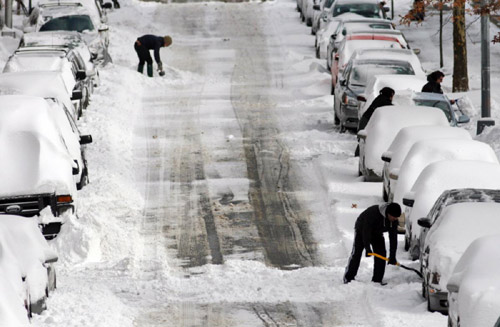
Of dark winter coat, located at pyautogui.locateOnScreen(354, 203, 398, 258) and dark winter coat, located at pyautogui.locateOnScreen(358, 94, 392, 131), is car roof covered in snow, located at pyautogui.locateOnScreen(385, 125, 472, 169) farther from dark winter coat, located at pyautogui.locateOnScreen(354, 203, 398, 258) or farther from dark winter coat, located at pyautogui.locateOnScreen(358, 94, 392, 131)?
dark winter coat, located at pyautogui.locateOnScreen(354, 203, 398, 258)

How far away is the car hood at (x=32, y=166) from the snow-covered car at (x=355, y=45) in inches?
473

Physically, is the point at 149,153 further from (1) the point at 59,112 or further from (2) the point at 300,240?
(2) the point at 300,240

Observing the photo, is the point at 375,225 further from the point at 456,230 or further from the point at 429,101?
the point at 429,101

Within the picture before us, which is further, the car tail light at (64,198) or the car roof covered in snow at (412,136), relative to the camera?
the car roof covered in snow at (412,136)

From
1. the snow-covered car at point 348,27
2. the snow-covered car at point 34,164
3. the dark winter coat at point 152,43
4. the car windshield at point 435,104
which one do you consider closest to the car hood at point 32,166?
the snow-covered car at point 34,164

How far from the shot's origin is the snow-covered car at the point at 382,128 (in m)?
Answer: 20.1

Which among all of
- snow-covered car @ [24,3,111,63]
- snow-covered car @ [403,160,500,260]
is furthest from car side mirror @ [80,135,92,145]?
snow-covered car @ [24,3,111,63]

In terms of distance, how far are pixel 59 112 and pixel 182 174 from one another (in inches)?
131

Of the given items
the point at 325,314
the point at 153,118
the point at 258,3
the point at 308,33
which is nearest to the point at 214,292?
the point at 325,314

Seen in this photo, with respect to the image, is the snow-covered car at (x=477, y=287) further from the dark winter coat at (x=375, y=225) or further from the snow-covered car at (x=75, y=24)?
the snow-covered car at (x=75, y=24)

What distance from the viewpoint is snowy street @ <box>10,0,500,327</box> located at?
45.2 ft

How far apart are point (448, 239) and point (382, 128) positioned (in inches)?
290

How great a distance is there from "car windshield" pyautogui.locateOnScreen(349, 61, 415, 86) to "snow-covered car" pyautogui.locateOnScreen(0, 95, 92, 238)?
900 centimetres

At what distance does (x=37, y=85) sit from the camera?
69.7 ft
